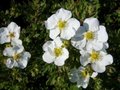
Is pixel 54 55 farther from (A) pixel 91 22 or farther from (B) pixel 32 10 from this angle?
(B) pixel 32 10

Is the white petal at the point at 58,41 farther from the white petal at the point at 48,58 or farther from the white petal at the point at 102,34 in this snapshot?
the white petal at the point at 102,34

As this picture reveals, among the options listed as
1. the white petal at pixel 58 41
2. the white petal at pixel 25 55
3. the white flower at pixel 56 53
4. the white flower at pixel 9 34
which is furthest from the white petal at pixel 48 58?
the white flower at pixel 9 34

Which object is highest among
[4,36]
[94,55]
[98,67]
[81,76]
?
[4,36]

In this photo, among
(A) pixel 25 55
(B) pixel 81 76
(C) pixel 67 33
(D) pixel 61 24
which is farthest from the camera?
(A) pixel 25 55

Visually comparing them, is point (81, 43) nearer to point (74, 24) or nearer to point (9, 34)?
point (74, 24)

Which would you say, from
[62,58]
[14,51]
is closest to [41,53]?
[14,51]
